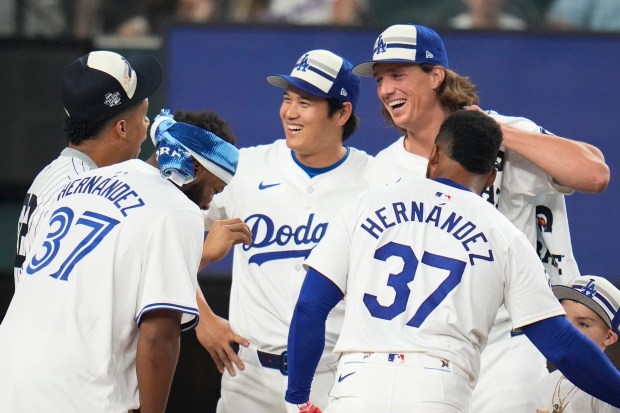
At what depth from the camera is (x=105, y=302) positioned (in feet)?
12.9

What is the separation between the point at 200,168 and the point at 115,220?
0.46 meters

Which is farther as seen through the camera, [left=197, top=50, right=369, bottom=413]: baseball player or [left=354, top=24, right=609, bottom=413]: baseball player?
[left=197, top=50, right=369, bottom=413]: baseball player

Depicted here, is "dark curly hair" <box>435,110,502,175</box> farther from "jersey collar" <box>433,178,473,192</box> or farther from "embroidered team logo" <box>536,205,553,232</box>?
"embroidered team logo" <box>536,205,553,232</box>

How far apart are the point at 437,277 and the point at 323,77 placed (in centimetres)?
190

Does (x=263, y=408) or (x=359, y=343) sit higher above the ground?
(x=359, y=343)

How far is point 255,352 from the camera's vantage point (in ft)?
18.1

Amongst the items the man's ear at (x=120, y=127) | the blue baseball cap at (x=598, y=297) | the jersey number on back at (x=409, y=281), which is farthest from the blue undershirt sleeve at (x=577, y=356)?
the man's ear at (x=120, y=127)

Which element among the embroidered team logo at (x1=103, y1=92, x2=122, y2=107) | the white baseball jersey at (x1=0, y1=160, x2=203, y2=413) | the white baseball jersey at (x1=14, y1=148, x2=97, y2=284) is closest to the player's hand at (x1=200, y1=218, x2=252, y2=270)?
the white baseball jersey at (x1=14, y1=148, x2=97, y2=284)

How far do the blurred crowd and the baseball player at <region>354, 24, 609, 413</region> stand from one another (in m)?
2.26

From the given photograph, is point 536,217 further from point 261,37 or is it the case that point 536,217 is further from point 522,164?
point 261,37

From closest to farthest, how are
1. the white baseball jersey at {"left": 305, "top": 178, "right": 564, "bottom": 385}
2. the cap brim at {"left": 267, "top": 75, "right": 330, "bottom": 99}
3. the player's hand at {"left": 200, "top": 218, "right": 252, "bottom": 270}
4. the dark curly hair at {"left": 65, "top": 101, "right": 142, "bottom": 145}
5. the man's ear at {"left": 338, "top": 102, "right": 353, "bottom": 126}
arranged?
the white baseball jersey at {"left": 305, "top": 178, "right": 564, "bottom": 385} → the dark curly hair at {"left": 65, "top": 101, "right": 142, "bottom": 145} → the player's hand at {"left": 200, "top": 218, "right": 252, "bottom": 270} → the cap brim at {"left": 267, "top": 75, "right": 330, "bottom": 99} → the man's ear at {"left": 338, "top": 102, "right": 353, "bottom": 126}

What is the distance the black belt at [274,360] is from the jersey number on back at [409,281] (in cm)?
147

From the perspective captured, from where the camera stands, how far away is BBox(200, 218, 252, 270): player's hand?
16.1ft

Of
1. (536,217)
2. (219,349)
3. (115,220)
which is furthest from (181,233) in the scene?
(536,217)
